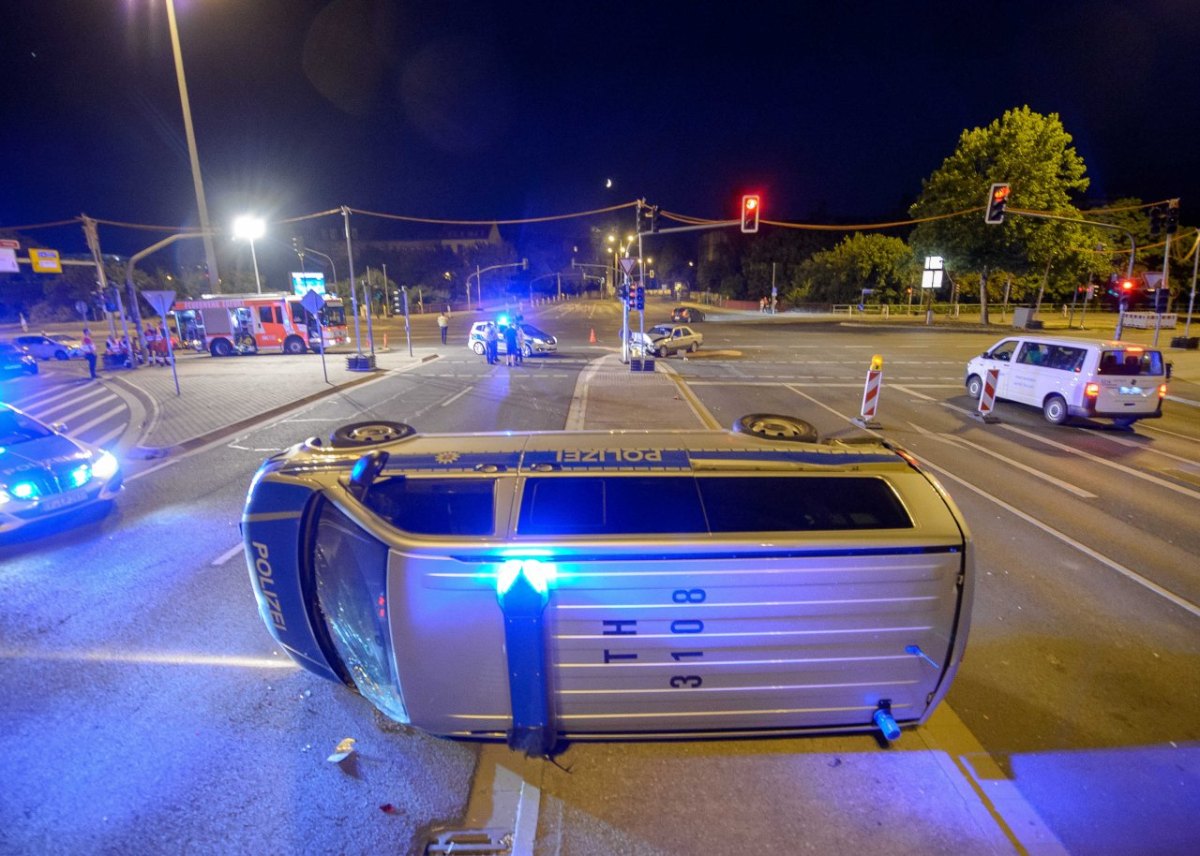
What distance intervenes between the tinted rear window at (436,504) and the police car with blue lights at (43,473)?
20.4 feet

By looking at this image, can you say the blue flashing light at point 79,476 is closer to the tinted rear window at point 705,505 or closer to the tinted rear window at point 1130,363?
the tinted rear window at point 705,505

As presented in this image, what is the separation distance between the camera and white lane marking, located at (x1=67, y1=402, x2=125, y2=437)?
12773 millimetres

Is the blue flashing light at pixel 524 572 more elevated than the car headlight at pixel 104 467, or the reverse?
the blue flashing light at pixel 524 572

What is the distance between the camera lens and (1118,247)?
50531 millimetres

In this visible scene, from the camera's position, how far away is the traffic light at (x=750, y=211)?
67.5 feet

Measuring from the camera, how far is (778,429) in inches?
164

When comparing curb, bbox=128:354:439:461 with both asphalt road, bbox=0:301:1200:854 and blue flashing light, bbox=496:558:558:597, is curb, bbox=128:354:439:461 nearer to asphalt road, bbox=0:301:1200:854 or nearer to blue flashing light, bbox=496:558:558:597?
asphalt road, bbox=0:301:1200:854

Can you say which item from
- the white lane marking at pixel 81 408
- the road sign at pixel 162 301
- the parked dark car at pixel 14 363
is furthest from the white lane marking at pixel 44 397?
the parked dark car at pixel 14 363

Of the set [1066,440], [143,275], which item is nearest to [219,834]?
[1066,440]

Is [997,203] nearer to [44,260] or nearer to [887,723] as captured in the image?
[887,723]

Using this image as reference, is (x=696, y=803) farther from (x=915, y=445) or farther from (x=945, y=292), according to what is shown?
(x=945, y=292)

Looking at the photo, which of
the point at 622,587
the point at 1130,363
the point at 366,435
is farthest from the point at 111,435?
the point at 1130,363

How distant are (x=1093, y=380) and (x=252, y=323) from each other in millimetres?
33503

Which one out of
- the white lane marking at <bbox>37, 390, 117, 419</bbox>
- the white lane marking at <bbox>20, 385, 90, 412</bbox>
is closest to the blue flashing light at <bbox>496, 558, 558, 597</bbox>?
the white lane marking at <bbox>37, 390, 117, 419</bbox>
